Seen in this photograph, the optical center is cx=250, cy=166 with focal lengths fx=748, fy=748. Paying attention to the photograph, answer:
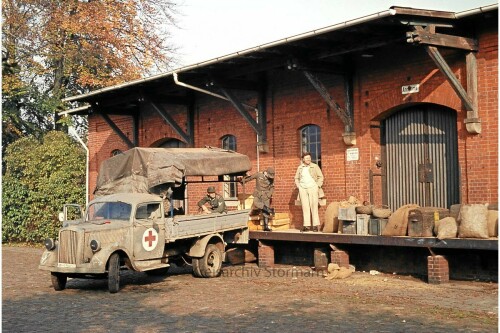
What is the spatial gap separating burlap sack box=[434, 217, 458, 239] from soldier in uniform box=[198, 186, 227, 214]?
5125 millimetres

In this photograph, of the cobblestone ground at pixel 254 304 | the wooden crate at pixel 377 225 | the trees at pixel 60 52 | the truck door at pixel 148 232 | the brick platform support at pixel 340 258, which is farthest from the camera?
the trees at pixel 60 52

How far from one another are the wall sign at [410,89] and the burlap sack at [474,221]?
131 inches

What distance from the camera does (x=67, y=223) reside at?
1496 cm

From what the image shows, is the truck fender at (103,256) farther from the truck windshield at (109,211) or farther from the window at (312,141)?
the window at (312,141)

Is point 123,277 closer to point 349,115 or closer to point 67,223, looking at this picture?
point 67,223

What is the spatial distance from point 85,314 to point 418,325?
195 inches

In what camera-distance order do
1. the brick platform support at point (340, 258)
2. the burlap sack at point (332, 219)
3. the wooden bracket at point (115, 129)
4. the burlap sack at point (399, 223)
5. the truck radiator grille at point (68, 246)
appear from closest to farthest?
the truck radiator grille at point (68, 246)
the burlap sack at point (399, 223)
the brick platform support at point (340, 258)
the burlap sack at point (332, 219)
the wooden bracket at point (115, 129)

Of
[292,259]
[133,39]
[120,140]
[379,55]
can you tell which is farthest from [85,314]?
[133,39]

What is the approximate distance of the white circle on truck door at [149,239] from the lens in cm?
1441

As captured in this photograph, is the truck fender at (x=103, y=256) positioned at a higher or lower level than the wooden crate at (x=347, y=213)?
lower

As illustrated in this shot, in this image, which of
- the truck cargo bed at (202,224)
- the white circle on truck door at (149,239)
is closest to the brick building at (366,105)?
the truck cargo bed at (202,224)

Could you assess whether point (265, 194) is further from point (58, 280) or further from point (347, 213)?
point (58, 280)

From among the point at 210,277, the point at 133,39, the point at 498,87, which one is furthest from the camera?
the point at 133,39

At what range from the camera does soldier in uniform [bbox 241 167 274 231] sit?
18.1 metres
